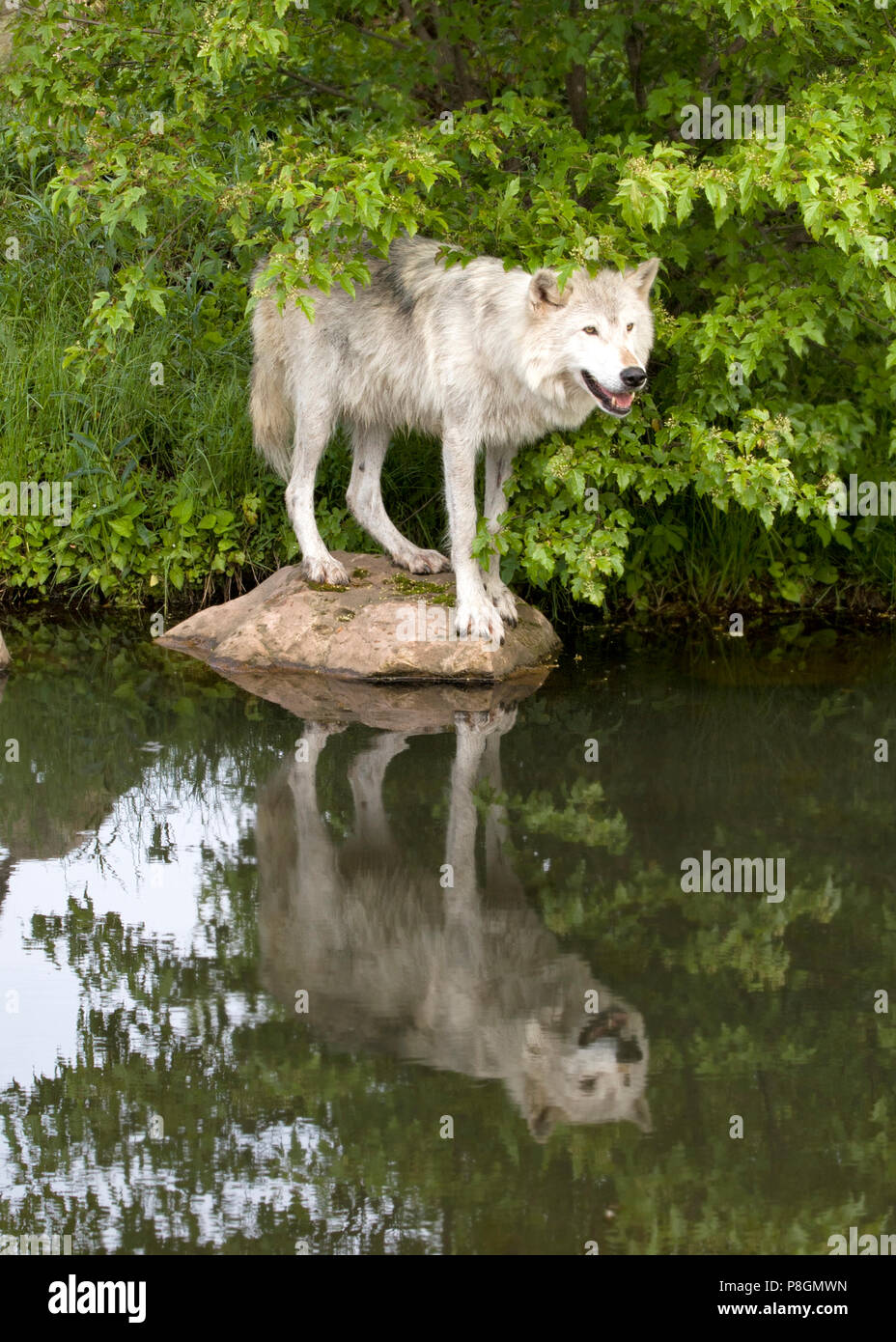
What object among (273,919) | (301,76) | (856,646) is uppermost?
(301,76)

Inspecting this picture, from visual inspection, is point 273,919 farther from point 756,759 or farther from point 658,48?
point 658,48

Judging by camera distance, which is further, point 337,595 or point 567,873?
point 337,595

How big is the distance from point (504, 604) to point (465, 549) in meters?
0.46

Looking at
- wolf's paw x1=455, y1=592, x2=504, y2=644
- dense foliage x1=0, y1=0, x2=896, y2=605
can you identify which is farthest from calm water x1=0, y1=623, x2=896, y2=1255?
dense foliage x1=0, y1=0, x2=896, y2=605

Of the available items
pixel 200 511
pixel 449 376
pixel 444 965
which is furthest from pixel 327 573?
pixel 444 965

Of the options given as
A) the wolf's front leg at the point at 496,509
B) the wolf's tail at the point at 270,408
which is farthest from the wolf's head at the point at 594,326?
the wolf's tail at the point at 270,408

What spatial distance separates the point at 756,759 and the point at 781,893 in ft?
4.35

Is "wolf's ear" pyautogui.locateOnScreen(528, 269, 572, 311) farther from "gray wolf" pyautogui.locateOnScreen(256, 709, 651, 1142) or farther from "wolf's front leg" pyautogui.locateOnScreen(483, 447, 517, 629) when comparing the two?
"gray wolf" pyautogui.locateOnScreen(256, 709, 651, 1142)

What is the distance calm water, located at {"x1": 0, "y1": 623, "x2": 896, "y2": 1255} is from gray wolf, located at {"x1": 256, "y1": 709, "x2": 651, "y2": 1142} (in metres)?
0.01

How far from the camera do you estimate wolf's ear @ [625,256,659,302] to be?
6730mm

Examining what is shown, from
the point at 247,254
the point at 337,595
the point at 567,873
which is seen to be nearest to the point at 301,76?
the point at 247,254

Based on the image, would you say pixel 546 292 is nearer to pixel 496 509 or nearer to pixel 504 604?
pixel 496 509

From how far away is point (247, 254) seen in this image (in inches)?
353

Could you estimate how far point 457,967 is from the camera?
180 inches
